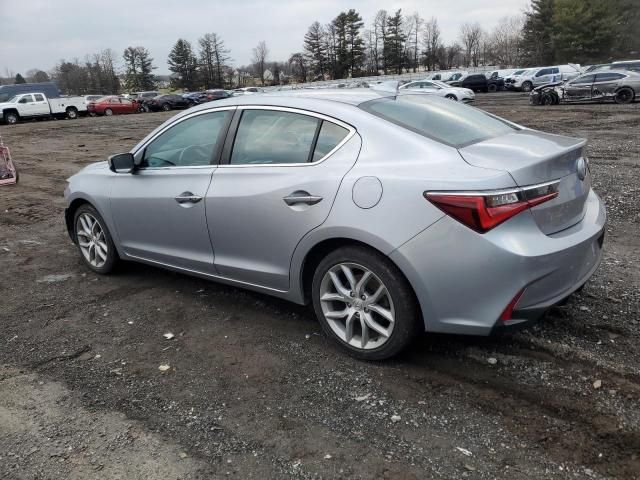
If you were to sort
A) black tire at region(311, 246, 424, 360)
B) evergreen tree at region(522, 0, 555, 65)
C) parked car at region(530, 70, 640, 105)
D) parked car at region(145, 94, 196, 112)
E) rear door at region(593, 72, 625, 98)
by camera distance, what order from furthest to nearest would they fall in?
evergreen tree at region(522, 0, 555, 65) < parked car at region(145, 94, 196, 112) < rear door at region(593, 72, 625, 98) < parked car at region(530, 70, 640, 105) < black tire at region(311, 246, 424, 360)

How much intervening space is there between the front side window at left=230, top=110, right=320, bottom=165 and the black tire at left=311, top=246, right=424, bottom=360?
687mm

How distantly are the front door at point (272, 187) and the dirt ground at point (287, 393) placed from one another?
54cm

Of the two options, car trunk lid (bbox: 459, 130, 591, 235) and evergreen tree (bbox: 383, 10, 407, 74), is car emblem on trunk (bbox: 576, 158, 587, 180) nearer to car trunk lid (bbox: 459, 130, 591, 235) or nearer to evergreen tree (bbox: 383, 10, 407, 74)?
car trunk lid (bbox: 459, 130, 591, 235)

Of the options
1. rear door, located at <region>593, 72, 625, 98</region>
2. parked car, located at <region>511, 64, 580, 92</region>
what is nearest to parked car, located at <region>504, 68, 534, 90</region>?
parked car, located at <region>511, 64, 580, 92</region>

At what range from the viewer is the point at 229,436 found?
2693 millimetres

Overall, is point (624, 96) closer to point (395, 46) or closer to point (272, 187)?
point (272, 187)

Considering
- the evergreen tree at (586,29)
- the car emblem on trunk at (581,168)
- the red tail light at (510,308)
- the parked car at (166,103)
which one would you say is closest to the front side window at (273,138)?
the red tail light at (510,308)

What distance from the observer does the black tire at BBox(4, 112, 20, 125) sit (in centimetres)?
3234

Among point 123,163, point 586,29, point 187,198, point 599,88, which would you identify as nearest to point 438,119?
point 187,198

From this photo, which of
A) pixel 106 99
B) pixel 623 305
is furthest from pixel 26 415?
pixel 106 99

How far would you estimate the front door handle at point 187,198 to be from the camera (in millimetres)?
3842

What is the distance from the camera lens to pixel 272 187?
3428 millimetres

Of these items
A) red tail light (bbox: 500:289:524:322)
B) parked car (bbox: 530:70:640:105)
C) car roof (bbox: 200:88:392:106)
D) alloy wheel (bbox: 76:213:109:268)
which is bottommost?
parked car (bbox: 530:70:640:105)

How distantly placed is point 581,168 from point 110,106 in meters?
40.6
